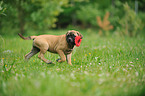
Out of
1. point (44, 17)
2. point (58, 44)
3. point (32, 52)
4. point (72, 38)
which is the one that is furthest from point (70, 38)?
point (44, 17)

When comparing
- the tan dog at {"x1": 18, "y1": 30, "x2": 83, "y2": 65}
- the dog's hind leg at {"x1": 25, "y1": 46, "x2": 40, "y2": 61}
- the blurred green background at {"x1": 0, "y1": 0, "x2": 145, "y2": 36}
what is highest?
the blurred green background at {"x1": 0, "y1": 0, "x2": 145, "y2": 36}

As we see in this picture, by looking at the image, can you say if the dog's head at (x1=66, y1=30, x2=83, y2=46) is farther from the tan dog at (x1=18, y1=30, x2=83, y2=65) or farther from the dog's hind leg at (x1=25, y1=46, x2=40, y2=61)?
the dog's hind leg at (x1=25, y1=46, x2=40, y2=61)

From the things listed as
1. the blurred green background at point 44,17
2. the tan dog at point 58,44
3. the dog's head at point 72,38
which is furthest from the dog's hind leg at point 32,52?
the blurred green background at point 44,17

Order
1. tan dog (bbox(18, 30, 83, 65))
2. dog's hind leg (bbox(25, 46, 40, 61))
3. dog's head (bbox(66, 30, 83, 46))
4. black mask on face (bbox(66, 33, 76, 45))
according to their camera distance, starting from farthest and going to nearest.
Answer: dog's hind leg (bbox(25, 46, 40, 61)) < tan dog (bbox(18, 30, 83, 65)) < black mask on face (bbox(66, 33, 76, 45)) < dog's head (bbox(66, 30, 83, 46))

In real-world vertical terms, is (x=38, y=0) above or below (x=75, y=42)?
above

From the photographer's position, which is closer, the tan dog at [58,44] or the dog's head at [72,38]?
the dog's head at [72,38]

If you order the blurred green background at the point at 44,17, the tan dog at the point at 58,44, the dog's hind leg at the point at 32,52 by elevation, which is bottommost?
the dog's hind leg at the point at 32,52

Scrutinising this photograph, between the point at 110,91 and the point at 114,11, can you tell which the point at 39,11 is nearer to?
the point at 114,11

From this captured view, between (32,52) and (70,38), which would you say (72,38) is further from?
(32,52)

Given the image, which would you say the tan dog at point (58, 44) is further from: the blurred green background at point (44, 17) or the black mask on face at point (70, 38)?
the blurred green background at point (44, 17)

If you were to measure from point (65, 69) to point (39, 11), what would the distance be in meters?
11.5

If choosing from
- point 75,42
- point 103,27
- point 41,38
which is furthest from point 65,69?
point 103,27

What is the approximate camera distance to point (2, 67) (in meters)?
4.50

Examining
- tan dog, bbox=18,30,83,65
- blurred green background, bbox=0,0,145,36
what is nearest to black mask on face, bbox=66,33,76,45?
tan dog, bbox=18,30,83,65
